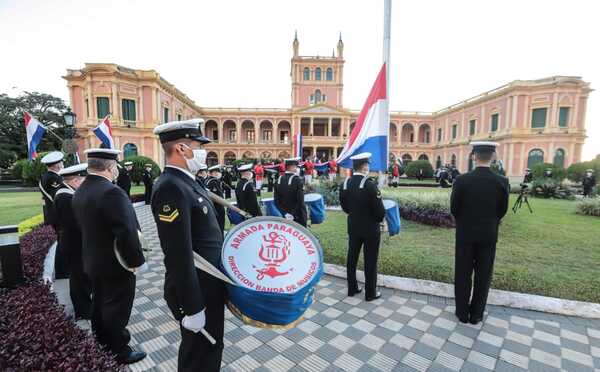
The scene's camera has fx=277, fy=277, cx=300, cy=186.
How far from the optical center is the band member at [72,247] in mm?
3084

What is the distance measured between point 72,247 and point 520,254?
707 centimetres

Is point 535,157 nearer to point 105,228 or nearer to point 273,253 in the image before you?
point 273,253

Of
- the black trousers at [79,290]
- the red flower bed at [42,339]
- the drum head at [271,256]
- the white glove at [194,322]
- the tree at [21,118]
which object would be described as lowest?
the black trousers at [79,290]

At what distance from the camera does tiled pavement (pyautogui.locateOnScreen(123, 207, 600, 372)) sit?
2.52 meters

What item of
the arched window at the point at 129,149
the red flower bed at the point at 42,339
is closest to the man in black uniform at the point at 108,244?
the red flower bed at the point at 42,339

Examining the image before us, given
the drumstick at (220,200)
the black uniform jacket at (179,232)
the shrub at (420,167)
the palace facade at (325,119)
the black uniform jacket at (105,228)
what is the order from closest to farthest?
1. the black uniform jacket at (179,232)
2. the drumstick at (220,200)
3. the black uniform jacket at (105,228)
4. the palace facade at (325,119)
5. the shrub at (420,167)

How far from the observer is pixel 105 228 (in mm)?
2260

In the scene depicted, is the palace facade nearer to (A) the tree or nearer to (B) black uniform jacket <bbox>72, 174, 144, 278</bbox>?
(A) the tree

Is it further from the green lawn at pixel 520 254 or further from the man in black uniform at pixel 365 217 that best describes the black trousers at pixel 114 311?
the green lawn at pixel 520 254

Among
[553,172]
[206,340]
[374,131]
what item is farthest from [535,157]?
[206,340]

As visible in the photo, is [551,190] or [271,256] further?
[551,190]

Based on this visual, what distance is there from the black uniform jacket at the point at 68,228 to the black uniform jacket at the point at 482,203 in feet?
14.4

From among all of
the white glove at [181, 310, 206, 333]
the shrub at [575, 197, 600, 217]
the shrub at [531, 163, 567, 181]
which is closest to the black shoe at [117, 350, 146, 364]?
the white glove at [181, 310, 206, 333]

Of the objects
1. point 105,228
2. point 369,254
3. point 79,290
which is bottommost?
point 79,290
